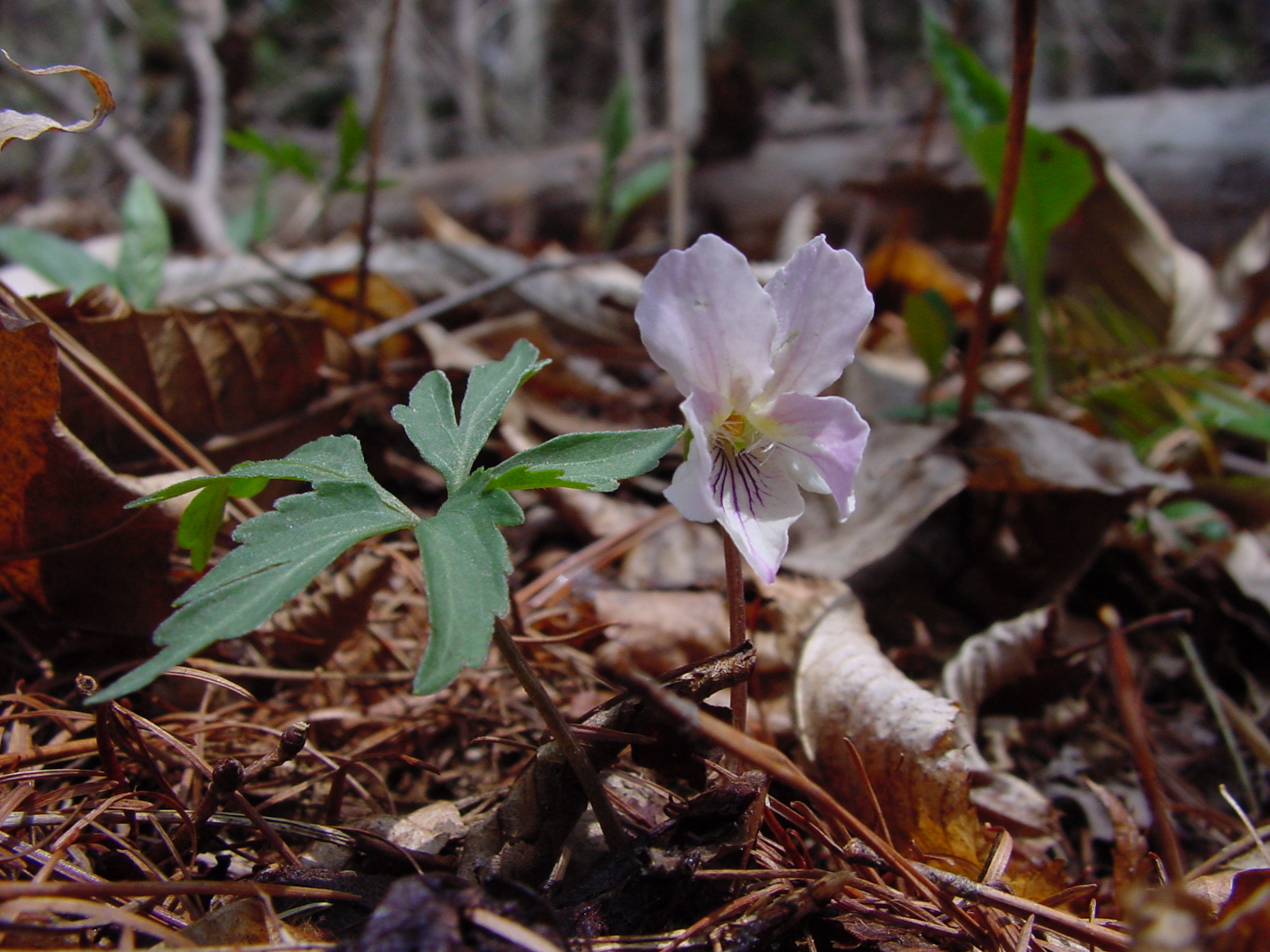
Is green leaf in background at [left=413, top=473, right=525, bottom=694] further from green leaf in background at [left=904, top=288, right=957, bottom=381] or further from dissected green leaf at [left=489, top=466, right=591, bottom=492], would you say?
green leaf in background at [left=904, top=288, right=957, bottom=381]

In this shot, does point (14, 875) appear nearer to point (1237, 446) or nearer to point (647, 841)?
point (647, 841)

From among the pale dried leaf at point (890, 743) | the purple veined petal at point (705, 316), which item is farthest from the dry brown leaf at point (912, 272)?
the purple veined petal at point (705, 316)

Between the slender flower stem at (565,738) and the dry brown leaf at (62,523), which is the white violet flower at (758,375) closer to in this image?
the slender flower stem at (565,738)

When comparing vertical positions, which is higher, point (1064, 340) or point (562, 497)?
point (1064, 340)

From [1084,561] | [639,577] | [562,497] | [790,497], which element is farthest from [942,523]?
[790,497]

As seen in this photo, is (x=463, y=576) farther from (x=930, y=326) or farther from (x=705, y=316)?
(x=930, y=326)

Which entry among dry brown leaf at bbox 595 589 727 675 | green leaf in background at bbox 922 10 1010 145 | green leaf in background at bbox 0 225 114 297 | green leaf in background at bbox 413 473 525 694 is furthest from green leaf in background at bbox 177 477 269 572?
green leaf in background at bbox 922 10 1010 145
